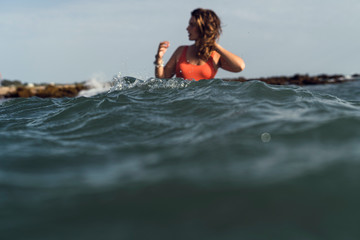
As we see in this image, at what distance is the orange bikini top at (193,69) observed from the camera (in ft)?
17.5

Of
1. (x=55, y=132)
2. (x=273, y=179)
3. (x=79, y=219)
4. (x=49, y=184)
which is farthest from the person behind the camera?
(x=55, y=132)

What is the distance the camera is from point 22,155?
3033mm

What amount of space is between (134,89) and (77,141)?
242 cm

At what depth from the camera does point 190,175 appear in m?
2.16

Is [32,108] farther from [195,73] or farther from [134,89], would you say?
[195,73]

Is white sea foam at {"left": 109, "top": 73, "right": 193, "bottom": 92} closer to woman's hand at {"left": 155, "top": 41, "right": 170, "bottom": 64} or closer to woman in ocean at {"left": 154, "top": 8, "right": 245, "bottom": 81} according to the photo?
woman in ocean at {"left": 154, "top": 8, "right": 245, "bottom": 81}

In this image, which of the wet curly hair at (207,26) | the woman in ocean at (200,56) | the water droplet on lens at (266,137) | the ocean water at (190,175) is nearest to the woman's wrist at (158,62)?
the woman in ocean at (200,56)

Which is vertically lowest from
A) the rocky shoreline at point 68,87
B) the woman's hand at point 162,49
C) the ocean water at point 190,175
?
the ocean water at point 190,175

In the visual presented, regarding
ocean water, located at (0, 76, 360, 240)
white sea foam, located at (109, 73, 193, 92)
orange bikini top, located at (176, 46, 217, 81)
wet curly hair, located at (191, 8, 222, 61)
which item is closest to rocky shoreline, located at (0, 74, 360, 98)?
white sea foam, located at (109, 73, 193, 92)

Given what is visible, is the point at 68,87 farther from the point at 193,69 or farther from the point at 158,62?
the point at 193,69

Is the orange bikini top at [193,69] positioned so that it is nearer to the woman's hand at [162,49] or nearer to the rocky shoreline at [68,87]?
the woman's hand at [162,49]

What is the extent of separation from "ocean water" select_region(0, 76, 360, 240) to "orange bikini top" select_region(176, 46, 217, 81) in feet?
5.11

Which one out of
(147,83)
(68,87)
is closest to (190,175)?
(147,83)

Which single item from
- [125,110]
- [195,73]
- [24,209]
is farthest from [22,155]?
[195,73]
